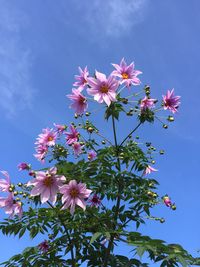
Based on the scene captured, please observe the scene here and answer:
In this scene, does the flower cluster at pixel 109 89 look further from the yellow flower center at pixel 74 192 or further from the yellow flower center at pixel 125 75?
the yellow flower center at pixel 74 192

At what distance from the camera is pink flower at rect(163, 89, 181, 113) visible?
5.12 metres

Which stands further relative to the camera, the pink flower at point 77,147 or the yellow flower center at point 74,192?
the pink flower at point 77,147

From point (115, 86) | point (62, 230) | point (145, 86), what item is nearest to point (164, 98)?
point (145, 86)

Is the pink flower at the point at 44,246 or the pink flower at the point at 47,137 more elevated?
the pink flower at the point at 47,137

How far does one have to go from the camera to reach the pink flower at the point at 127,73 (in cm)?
484

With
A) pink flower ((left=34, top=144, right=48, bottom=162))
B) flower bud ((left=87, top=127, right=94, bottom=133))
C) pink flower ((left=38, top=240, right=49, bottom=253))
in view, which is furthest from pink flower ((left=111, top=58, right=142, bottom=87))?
pink flower ((left=38, top=240, right=49, bottom=253))

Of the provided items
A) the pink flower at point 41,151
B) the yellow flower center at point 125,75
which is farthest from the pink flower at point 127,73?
the pink flower at point 41,151

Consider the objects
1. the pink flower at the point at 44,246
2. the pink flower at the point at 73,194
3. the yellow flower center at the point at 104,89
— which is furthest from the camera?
the pink flower at the point at 44,246

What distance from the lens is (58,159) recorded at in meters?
5.18

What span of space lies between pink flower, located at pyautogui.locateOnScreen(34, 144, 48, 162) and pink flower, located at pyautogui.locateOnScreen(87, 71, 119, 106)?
906 mm

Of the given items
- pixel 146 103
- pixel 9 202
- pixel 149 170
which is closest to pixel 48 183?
pixel 9 202


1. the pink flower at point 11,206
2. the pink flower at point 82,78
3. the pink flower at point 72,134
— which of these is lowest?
the pink flower at point 11,206

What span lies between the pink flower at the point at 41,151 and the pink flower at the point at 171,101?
1464mm

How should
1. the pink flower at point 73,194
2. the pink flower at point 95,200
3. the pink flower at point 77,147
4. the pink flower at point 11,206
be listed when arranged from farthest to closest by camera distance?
the pink flower at point 77,147, the pink flower at point 95,200, the pink flower at point 11,206, the pink flower at point 73,194
